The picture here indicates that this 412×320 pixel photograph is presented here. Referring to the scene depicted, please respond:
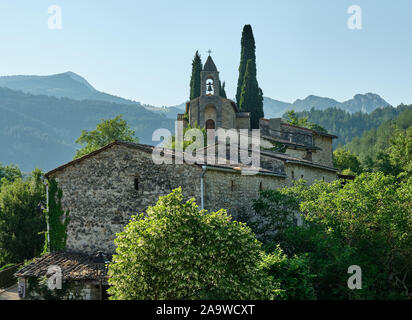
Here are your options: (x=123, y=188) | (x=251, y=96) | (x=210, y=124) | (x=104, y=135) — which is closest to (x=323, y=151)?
(x=251, y=96)

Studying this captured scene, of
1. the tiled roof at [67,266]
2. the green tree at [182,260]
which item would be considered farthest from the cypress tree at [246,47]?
the green tree at [182,260]

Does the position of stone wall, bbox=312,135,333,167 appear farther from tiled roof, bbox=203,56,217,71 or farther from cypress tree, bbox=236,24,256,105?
cypress tree, bbox=236,24,256,105

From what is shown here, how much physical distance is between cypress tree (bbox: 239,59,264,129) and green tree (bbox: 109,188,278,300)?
43.2 m

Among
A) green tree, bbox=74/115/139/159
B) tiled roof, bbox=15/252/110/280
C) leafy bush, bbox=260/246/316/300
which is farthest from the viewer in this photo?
green tree, bbox=74/115/139/159

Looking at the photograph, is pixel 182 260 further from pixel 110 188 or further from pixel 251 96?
pixel 251 96

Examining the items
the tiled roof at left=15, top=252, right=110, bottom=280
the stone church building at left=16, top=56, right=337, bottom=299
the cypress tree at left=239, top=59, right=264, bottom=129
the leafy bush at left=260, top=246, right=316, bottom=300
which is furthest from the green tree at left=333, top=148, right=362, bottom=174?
the leafy bush at left=260, top=246, right=316, bottom=300

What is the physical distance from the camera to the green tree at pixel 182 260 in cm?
1195

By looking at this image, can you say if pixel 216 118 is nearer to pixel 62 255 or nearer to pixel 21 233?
pixel 21 233

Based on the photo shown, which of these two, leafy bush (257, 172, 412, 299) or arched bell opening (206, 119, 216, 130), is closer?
leafy bush (257, 172, 412, 299)

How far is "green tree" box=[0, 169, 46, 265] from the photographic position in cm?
3550

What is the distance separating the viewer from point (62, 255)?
67.2 ft

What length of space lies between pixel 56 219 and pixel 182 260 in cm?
1150

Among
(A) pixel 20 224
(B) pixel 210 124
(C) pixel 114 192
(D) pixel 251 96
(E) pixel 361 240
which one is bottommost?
(A) pixel 20 224

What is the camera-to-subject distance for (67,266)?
1905 cm
